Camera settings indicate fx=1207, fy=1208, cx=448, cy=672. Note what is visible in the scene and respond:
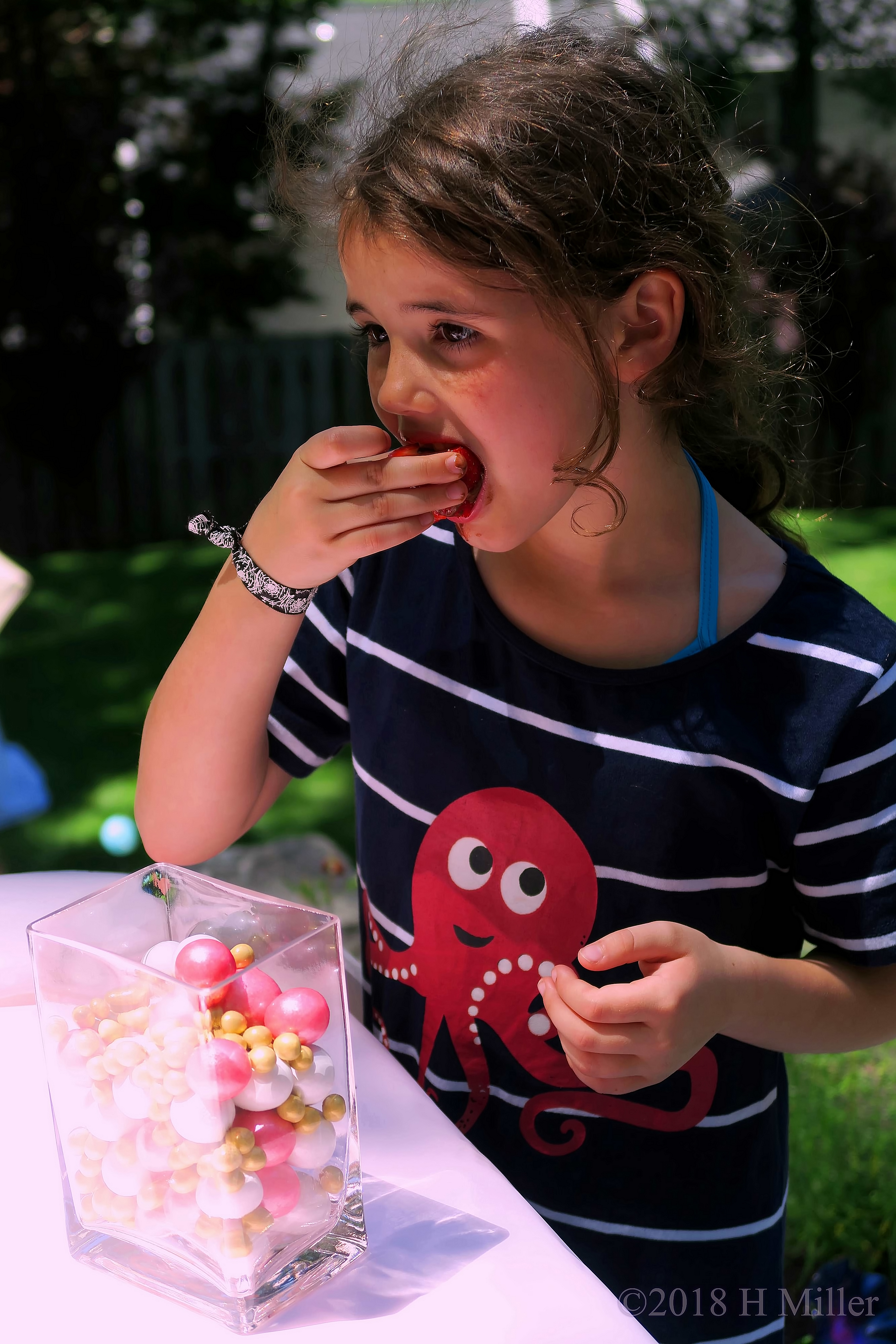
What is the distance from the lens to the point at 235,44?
532cm

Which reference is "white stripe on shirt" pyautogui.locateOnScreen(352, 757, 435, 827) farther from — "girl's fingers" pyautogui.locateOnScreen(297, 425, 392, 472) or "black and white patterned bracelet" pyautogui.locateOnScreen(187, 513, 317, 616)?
"girl's fingers" pyautogui.locateOnScreen(297, 425, 392, 472)

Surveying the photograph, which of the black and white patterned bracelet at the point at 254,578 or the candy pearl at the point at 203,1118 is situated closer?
the candy pearl at the point at 203,1118

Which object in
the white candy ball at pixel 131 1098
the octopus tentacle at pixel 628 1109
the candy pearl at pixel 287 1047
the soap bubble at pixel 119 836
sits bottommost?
the soap bubble at pixel 119 836

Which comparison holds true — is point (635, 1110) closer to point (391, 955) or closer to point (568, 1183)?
point (568, 1183)

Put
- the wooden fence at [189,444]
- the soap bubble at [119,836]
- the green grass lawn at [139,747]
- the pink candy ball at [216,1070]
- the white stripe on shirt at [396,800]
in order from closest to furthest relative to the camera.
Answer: the pink candy ball at [216,1070] < the white stripe on shirt at [396,800] < the green grass lawn at [139,747] < the soap bubble at [119,836] < the wooden fence at [189,444]

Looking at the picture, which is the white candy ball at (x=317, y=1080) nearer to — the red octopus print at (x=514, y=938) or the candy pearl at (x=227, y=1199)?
the candy pearl at (x=227, y=1199)

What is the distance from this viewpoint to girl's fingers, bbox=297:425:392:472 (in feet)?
3.26

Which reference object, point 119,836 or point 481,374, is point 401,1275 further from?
point 119,836

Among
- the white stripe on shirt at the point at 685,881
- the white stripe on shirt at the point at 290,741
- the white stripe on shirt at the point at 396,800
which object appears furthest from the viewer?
the white stripe on shirt at the point at 290,741

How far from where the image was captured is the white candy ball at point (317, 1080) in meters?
0.75

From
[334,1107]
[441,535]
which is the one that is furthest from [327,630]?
[334,1107]

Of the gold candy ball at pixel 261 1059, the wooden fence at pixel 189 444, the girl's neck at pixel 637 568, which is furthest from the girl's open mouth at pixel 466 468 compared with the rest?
the wooden fence at pixel 189 444

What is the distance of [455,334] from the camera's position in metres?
0.97

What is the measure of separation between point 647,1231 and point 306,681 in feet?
2.10
